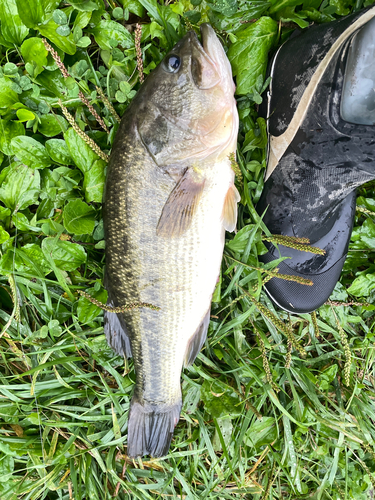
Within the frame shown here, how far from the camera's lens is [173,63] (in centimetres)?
147

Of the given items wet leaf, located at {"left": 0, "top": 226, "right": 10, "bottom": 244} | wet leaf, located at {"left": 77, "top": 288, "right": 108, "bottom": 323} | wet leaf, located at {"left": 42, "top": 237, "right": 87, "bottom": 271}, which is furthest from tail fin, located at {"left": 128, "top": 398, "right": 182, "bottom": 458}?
wet leaf, located at {"left": 0, "top": 226, "right": 10, "bottom": 244}

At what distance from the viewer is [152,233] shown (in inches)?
60.7

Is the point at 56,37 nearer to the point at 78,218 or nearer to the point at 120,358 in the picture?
the point at 78,218

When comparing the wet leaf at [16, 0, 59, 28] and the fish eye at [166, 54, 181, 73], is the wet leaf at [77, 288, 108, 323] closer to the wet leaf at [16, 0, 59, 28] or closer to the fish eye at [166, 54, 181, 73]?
the fish eye at [166, 54, 181, 73]

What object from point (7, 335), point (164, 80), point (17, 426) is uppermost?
point (164, 80)

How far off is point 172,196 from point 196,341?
829mm

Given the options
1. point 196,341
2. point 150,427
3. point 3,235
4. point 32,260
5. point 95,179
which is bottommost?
point 150,427

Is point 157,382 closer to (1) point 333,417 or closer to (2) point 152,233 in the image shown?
(2) point 152,233

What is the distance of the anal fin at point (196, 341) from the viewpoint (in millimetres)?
1804

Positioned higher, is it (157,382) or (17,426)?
(157,382)

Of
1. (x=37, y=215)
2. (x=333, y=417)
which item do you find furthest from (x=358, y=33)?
(x=333, y=417)

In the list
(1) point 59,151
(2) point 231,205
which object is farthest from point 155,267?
(1) point 59,151

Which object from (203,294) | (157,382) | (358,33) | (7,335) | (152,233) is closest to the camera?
(358,33)

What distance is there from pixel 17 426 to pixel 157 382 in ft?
3.19
